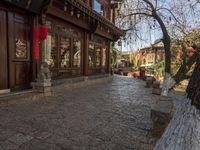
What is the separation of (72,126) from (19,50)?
373cm

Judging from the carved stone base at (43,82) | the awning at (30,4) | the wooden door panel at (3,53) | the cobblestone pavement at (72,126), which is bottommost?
the cobblestone pavement at (72,126)

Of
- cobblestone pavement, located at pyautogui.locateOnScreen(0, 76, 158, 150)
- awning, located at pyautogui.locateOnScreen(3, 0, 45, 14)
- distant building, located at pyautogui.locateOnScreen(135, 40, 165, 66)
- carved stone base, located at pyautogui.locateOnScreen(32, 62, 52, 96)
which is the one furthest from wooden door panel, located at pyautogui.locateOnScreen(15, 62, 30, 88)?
distant building, located at pyautogui.locateOnScreen(135, 40, 165, 66)

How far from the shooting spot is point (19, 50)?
6547mm

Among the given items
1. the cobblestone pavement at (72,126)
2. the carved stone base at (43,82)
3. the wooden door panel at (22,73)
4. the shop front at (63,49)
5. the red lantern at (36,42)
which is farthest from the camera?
the shop front at (63,49)

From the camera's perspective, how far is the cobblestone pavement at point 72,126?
3.20 metres

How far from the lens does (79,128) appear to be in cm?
390

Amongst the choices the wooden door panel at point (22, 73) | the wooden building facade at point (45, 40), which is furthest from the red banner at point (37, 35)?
the wooden door panel at point (22, 73)

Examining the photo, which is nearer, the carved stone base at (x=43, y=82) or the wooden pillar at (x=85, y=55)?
the carved stone base at (x=43, y=82)

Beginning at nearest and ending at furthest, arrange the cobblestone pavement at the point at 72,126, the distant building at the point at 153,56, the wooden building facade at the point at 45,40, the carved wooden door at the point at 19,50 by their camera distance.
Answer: the cobblestone pavement at the point at 72,126, the wooden building facade at the point at 45,40, the carved wooden door at the point at 19,50, the distant building at the point at 153,56

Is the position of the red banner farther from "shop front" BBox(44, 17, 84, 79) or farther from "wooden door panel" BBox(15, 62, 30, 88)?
"shop front" BBox(44, 17, 84, 79)

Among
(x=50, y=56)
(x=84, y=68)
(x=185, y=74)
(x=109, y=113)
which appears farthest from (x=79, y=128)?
(x=84, y=68)

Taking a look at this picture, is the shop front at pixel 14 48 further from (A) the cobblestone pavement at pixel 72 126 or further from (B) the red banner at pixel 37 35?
(A) the cobblestone pavement at pixel 72 126

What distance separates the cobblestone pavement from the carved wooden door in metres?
0.99

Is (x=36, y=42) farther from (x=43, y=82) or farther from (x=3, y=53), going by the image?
(x=43, y=82)
